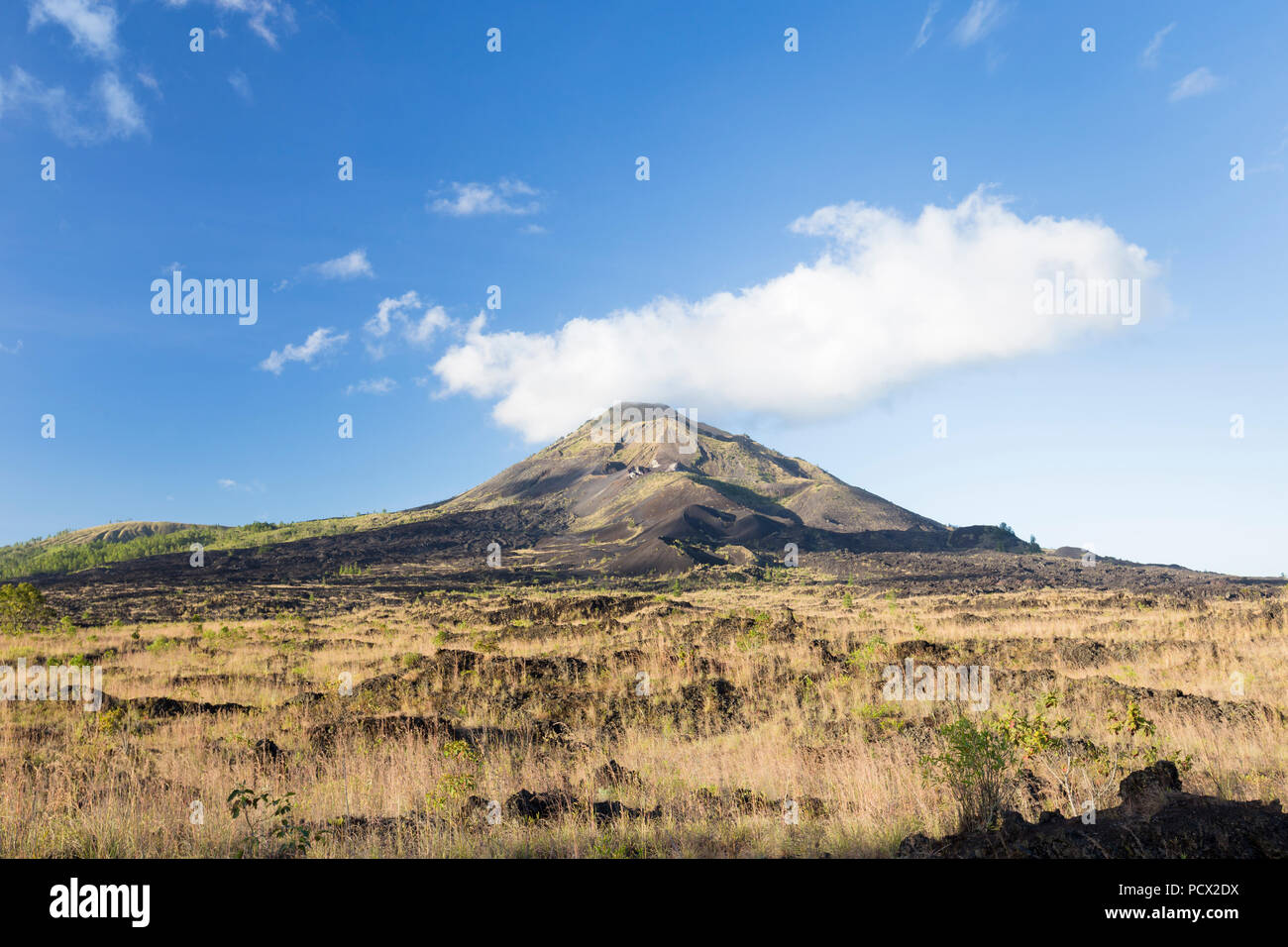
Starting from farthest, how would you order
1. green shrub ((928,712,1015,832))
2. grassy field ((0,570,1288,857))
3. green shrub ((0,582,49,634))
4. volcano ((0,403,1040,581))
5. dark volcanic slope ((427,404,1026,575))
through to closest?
1. dark volcanic slope ((427,404,1026,575))
2. volcano ((0,403,1040,581))
3. green shrub ((0,582,49,634))
4. grassy field ((0,570,1288,857))
5. green shrub ((928,712,1015,832))

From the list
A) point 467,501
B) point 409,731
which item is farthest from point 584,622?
point 467,501

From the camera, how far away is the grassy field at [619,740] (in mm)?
5973

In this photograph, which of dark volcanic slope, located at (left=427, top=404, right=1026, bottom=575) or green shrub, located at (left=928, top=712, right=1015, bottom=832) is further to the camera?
dark volcanic slope, located at (left=427, top=404, right=1026, bottom=575)

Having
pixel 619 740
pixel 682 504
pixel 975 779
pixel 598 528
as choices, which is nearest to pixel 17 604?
pixel 619 740

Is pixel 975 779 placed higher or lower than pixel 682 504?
lower

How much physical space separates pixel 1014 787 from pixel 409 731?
8643 millimetres

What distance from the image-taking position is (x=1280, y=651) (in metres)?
14.4

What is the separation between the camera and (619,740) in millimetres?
10672

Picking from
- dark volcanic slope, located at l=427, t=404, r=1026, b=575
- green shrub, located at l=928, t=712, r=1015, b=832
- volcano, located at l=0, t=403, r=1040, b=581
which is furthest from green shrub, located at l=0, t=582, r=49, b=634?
dark volcanic slope, located at l=427, t=404, r=1026, b=575

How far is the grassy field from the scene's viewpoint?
5973mm

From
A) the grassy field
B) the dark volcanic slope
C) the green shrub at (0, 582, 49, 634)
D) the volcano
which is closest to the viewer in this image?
the grassy field

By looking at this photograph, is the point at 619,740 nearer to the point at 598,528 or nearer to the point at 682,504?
the point at 598,528

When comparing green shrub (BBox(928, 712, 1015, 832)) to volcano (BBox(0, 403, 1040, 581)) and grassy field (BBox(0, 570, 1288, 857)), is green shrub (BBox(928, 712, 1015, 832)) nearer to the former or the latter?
grassy field (BBox(0, 570, 1288, 857))
